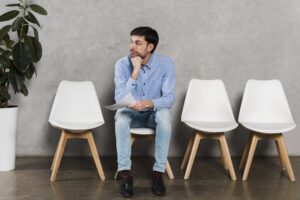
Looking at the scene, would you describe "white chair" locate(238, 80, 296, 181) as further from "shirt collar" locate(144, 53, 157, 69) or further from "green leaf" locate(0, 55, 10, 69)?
"green leaf" locate(0, 55, 10, 69)

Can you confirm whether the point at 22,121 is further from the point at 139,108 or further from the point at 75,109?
the point at 139,108

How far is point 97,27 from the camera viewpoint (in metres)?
3.87

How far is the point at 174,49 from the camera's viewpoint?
393 centimetres

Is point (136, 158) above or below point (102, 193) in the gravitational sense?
below

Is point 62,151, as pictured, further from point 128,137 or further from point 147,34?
point 147,34

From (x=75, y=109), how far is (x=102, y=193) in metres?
0.94

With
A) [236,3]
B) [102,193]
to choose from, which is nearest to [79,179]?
[102,193]

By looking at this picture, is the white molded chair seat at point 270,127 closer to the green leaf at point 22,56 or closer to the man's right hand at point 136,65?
the man's right hand at point 136,65

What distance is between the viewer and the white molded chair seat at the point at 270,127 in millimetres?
3160

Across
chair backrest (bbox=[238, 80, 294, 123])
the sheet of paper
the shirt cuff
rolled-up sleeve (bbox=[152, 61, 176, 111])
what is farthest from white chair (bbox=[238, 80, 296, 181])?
the sheet of paper

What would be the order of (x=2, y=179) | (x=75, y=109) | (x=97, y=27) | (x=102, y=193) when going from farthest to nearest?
1. (x=97, y=27)
2. (x=75, y=109)
3. (x=2, y=179)
4. (x=102, y=193)

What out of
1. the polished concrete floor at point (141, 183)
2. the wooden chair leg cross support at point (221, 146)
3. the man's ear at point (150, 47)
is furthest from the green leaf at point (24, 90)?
the wooden chair leg cross support at point (221, 146)

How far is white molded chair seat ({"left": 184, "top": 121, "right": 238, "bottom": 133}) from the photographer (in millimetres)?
3123

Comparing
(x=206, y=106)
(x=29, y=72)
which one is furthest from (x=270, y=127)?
(x=29, y=72)
